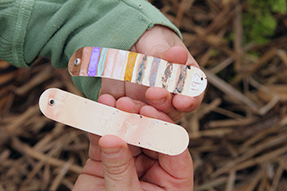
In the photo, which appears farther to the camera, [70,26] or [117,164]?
[70,26]

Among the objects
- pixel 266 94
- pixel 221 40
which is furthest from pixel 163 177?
pixel 221 40

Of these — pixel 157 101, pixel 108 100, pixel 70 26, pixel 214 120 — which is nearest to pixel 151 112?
pixel 157 101

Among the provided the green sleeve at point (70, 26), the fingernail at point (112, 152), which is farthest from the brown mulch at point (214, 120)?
the fingernail at point (112, 152)

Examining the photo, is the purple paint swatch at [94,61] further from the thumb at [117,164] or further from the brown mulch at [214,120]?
the brown mulch at [214,120]

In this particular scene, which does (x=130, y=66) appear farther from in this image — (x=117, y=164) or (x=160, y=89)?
(x=117, y=164)

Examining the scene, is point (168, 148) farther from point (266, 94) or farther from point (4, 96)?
point (4, 96)
